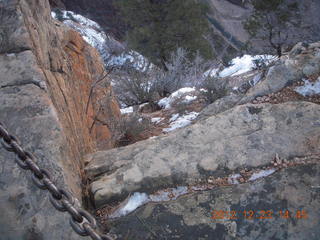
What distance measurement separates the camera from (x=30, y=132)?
6.71 ft

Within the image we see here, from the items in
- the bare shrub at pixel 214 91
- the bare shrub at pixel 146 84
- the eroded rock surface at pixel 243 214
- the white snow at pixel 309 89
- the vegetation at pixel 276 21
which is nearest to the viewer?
the eroded rock surface at pixel 243 214

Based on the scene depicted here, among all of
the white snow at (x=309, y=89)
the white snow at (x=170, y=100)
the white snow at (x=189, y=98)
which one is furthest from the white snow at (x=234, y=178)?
the white snow at (x=170, y=100)

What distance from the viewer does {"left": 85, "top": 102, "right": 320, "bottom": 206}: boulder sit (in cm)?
211

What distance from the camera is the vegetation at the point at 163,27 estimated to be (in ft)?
44.2

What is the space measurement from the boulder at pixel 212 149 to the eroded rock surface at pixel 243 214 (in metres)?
0.16

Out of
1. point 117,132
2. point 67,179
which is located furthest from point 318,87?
point 117,132

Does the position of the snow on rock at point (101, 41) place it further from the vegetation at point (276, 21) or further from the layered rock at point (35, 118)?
the layered rock at point (35, 118)

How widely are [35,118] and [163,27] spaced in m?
12.2

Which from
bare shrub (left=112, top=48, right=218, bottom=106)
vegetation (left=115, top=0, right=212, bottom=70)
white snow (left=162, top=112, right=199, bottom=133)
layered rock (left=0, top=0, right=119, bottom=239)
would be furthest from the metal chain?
vegetation (left=115, top=0, right=212, bottom=70)

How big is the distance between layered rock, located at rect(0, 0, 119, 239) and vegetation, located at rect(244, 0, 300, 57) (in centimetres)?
1028

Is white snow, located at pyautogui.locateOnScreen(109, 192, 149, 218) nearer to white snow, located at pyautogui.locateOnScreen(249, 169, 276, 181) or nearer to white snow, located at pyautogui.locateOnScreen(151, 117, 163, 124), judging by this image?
white snow, located at pyautogui.locateOnScreen(249, 169, 276, 181)

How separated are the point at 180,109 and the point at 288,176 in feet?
12.3

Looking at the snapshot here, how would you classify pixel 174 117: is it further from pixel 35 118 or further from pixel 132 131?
pixel 35 118

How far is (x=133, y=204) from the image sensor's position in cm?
202
